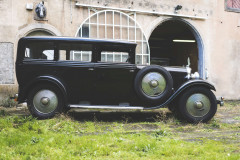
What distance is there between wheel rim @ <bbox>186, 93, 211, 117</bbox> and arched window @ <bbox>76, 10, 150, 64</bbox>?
409 cm

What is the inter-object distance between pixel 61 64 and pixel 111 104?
1.38 metres

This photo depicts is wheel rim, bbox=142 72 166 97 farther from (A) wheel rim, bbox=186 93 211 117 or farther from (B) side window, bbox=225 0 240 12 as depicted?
(B) side window, bbox=225 0 240 12

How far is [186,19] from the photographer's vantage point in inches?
419

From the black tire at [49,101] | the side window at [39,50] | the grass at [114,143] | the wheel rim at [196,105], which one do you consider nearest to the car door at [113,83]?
the grass at [114,143]

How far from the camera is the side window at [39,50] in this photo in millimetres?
5445

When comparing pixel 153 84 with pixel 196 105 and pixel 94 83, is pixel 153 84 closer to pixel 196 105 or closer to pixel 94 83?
pixel 196 105

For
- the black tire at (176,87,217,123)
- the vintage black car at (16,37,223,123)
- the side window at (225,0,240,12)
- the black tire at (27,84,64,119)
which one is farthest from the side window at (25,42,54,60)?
the side window at (225,0,240,12)

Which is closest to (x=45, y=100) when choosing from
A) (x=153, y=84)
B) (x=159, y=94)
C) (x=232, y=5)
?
(x=153, y=84)

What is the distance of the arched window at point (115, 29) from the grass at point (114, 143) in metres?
4.66

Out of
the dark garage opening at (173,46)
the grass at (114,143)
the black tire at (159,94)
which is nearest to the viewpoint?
the grass at (114,143)

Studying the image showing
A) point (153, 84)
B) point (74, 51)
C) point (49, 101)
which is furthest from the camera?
point (74, 51)

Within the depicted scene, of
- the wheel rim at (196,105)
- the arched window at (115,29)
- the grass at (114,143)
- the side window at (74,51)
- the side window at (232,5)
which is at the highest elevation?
the side window at (232,5)

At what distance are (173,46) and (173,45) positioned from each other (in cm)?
7

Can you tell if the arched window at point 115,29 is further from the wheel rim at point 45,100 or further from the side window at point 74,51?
the wheel rim at point 45,100
